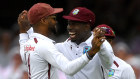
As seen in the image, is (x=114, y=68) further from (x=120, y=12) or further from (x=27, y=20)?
(x=120, y=12)

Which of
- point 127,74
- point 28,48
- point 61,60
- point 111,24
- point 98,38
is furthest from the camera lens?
point 111,24

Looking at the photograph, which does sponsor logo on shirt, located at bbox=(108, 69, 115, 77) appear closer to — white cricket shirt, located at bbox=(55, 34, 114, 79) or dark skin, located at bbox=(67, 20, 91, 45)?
white cricket shirt, located at bbox=(55, 34, 114, 79)

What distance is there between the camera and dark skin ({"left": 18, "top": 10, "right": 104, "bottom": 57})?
14.1 feet

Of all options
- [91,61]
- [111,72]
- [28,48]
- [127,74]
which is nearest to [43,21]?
[28,48]

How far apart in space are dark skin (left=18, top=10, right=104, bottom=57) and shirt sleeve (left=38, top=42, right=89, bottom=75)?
0.13 metres

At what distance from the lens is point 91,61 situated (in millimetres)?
4965

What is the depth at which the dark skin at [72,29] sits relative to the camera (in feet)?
14.1

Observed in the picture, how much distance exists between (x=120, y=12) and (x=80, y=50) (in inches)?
233

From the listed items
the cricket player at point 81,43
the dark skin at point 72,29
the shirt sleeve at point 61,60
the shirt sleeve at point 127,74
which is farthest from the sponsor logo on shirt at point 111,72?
the shirt sleeve at point 61,60

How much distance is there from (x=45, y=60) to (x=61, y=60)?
0.25 metres

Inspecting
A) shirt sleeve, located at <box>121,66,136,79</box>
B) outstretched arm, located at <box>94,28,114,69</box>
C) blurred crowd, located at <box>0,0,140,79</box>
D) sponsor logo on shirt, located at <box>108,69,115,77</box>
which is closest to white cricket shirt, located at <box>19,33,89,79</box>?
outstretched arm, located at <box>94,28,114,69</box>

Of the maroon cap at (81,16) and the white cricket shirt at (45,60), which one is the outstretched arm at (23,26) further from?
the maroon cap at (81,16)

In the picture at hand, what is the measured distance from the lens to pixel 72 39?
200 inches

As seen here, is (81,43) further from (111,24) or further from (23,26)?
(111,24)
